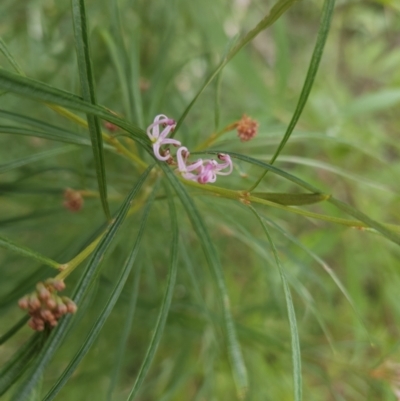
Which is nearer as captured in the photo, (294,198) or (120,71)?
(294,198)

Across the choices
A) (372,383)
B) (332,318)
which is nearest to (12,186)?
(372,383)

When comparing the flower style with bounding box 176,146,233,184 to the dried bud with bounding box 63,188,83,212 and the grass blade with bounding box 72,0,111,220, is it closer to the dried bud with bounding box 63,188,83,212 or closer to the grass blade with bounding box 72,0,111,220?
the grass blade with bounding box 72,0,111,220

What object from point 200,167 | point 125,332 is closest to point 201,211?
point 125,332

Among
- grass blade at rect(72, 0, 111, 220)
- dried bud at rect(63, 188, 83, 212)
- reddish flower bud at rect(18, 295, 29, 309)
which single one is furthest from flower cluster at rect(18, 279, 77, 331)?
dried bud at rect(63, 188, 83, 212)

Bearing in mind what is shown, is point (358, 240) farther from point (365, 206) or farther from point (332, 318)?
point (332, 318)

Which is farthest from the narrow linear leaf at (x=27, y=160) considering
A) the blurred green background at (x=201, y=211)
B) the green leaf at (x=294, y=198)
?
the green leaf at (x=294, y=198)

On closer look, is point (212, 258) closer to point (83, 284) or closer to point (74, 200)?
point (83, 284)

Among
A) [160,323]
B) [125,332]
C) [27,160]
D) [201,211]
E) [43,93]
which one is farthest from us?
[201,211]
